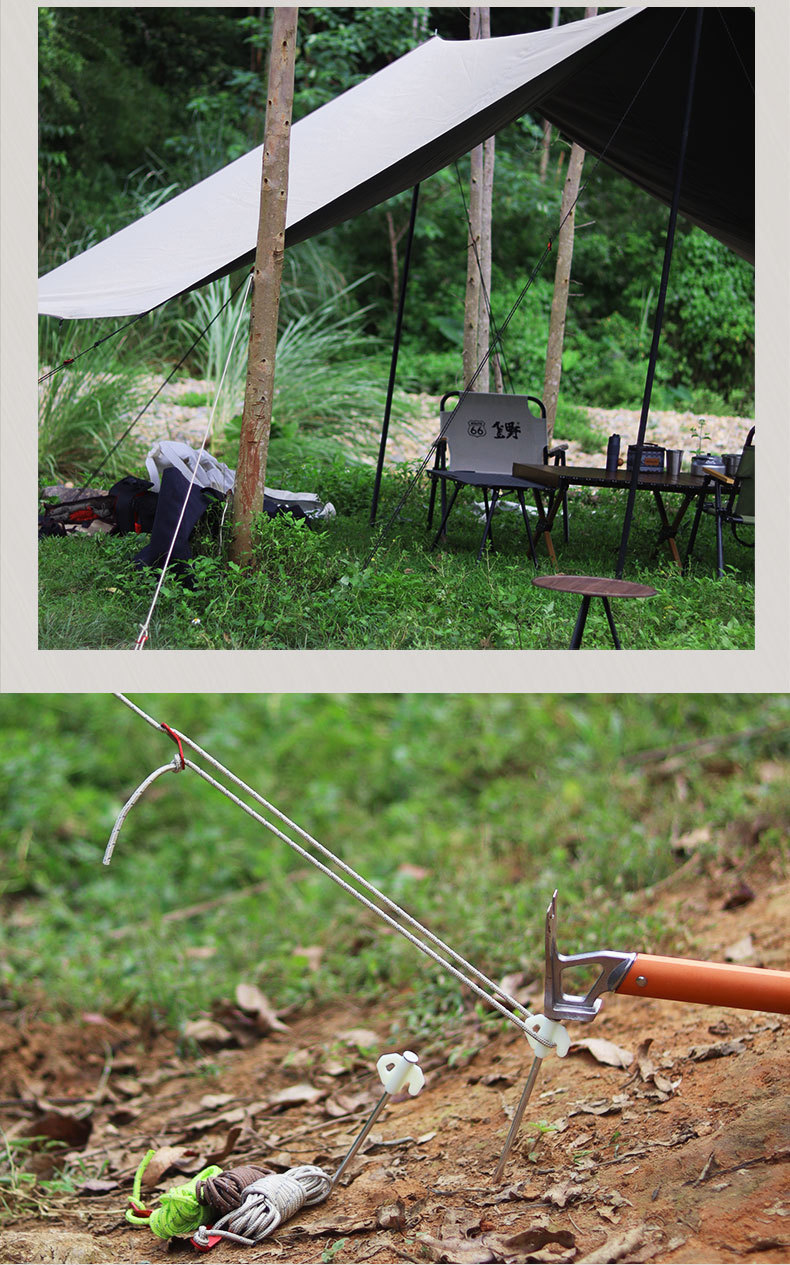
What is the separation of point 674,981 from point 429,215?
10.2 metres

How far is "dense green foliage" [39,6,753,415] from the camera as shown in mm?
10273

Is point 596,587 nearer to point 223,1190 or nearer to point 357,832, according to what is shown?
point 357,832

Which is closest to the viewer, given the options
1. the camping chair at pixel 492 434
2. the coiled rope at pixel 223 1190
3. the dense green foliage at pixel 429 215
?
the coiled rope at pixel 223 1190

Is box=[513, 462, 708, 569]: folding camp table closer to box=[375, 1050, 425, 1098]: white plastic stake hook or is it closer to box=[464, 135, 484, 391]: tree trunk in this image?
box=[464, 135, 484, 391]: tree trunk

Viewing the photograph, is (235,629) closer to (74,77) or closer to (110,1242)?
(110,1242)

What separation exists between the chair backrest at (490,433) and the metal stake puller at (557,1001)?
12.9 feet

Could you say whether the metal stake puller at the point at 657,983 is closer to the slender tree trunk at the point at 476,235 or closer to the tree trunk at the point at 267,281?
the tree trunk at the point at 267,281

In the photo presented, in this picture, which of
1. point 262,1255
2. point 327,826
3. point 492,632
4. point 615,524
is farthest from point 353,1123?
point 615,524

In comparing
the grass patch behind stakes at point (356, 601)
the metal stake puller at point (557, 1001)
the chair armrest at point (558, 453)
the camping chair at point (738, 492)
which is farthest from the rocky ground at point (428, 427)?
the metal stake puller at point (557, 1001)

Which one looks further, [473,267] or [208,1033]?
[473,267]

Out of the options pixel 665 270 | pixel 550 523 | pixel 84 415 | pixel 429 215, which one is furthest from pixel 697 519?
pixel 429 215

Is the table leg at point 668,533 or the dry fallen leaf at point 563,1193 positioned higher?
the table leg at point 668,533

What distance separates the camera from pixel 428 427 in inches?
323

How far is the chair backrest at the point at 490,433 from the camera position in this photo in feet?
19.4
